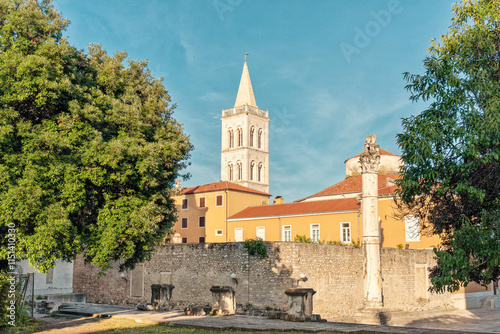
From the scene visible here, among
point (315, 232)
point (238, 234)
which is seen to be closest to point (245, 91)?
point (238, 234)

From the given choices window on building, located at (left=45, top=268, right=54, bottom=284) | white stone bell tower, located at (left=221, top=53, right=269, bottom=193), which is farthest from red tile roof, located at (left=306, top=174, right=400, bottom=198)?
white stone bell tower, located at (left=221, top=53, right=269, bottom=193)

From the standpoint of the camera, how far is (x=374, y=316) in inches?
754

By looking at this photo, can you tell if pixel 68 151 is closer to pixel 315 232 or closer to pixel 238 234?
pixel 315 232

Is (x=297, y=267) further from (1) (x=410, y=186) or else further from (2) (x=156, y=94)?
(1) (x=410, y=186)

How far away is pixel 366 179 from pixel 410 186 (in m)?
9.12

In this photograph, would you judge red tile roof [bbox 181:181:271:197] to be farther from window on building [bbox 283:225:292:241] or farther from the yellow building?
window on building [bbox 283:225:292:241]

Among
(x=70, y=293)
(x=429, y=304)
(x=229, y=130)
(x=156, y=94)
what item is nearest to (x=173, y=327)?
(x=156, y=94)

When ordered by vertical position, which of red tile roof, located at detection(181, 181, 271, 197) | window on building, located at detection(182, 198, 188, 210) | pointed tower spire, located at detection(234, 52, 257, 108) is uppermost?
pointed tower spire, located at detection(234, 52, 257, 108)

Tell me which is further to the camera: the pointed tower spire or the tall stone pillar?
the pointed tower spire

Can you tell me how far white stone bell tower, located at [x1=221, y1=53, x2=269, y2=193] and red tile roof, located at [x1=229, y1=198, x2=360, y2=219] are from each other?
41.8 meters

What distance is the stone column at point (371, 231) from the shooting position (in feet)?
64.8

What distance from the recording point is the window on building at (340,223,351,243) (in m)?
37.5

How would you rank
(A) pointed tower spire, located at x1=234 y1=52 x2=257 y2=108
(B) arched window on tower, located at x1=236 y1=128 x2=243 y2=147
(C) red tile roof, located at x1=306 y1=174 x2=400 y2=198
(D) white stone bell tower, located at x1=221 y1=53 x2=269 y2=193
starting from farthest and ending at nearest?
(B) arched window on tower, located at x1=236 y1=128 x2=243 y2=147 < (A) pointed tower spire, located at x1=234 y1=52 x2=257 y2=108 < (D) white stone bell tower, located at x1=221 y1=53 x2=269 y2=193 < (C) red tile roof, located at x1=306 y1=174 x2=400 y2=198

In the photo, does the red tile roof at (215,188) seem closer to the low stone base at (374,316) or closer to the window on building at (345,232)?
the window on building at (345,232)
